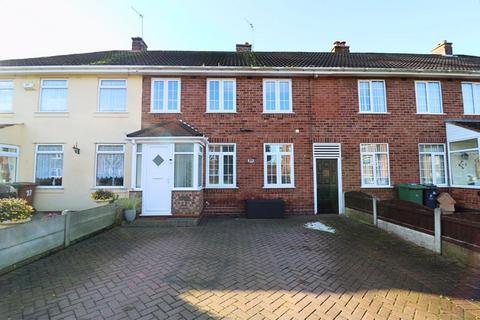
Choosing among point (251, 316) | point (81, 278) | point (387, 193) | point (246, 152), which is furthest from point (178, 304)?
point (387, 193)

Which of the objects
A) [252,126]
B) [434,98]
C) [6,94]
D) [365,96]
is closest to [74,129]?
[6,94]

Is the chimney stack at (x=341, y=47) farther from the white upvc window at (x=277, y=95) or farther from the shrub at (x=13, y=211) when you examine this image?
the shrub at (x=13, y=211)

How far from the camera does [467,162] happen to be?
992cm

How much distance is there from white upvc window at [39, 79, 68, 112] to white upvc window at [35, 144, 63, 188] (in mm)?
1700

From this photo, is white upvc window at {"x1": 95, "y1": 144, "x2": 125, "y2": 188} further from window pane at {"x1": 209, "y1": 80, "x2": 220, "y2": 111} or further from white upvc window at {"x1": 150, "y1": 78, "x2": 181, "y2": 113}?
window pane at {"x1": 209, "y1": 80, "x2": 220, "y2": 111}

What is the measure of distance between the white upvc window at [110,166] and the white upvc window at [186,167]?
9.76ft

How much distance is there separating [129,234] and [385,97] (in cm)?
1134

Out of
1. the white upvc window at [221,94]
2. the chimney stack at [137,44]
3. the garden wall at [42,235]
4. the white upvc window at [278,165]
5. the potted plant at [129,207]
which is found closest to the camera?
the garden wall at [42,235]

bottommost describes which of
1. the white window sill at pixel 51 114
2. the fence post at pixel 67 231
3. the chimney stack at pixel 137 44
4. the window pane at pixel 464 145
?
the fence post at pixel 67 231

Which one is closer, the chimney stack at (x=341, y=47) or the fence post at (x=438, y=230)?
the fence post at (x=438, y=230)

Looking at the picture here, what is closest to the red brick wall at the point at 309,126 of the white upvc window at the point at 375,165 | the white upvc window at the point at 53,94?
the white upvc window at the point at 375,165

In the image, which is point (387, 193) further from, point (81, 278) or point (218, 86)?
point (81, 278)

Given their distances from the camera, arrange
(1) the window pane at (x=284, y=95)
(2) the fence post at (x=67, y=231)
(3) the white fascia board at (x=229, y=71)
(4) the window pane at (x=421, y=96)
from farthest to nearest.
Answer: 1. (4) the window pane at (x=421, y=96)
2. (1) the window pane at (x=284, y=95)
3. (3) the white fascia board at (x=229, y=71)
4. (2) the fence post at (x=67, y=231)

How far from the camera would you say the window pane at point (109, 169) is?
385 inches
